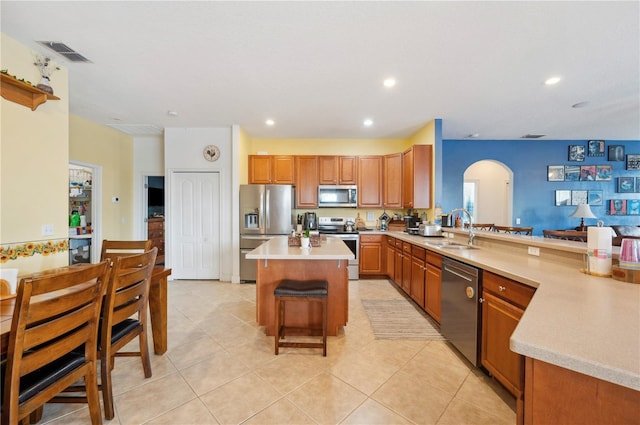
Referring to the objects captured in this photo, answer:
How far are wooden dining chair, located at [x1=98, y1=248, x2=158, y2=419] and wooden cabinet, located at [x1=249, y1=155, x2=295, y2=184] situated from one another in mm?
3194

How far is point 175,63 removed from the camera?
95.5 inches

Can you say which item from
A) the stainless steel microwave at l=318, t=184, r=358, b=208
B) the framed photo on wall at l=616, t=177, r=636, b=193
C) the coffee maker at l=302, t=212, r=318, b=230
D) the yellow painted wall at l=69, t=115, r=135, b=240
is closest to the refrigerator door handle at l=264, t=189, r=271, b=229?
the coffee maker at l=302, t=212, r=318, b=230

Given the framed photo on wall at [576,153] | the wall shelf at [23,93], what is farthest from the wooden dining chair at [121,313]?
the framed photo on wall at [576,153]

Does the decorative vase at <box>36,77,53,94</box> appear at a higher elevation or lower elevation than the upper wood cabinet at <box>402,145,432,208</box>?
higher

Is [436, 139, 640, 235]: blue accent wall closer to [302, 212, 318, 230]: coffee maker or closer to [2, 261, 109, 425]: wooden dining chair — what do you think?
[302, 212, 318, 230]: coffee maker

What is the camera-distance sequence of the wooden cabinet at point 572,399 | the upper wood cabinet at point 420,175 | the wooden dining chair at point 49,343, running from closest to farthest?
the wooden cabinet at point 572,399
the wooden dining chair at point 49,343
the upper wood cabinet at point 420,175

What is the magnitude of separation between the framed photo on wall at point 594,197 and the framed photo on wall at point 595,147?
0.81m

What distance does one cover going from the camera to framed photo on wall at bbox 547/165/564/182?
5.25 meters

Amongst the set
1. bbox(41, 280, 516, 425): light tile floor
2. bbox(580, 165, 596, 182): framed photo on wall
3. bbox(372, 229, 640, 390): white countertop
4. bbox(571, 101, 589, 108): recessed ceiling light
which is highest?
bbox(571, 101, 589, 108): recessed ceiling light

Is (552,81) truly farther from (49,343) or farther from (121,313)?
(49,343)

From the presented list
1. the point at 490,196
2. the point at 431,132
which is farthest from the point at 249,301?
the point at 490,196

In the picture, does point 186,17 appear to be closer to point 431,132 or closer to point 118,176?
point 431,132

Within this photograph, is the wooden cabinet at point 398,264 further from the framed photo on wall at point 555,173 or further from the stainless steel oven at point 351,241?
the framed photo on wall at point 555,173

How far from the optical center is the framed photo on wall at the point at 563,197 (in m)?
5.26
